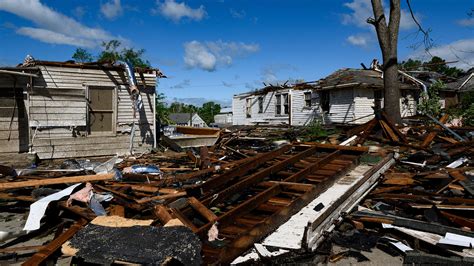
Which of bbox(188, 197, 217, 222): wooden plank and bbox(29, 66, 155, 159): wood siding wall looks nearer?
bbox(188, 197, 217, 222): wooden plank

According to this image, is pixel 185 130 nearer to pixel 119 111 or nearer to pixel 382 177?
pixel 119 111

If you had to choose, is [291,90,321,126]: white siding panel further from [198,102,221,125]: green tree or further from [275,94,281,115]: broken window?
[198,102,221,125]: green tree

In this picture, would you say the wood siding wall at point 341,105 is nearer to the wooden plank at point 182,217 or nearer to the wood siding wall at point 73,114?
the wood siding wall at point 73,114

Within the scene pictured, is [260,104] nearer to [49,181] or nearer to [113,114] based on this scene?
[113,114]

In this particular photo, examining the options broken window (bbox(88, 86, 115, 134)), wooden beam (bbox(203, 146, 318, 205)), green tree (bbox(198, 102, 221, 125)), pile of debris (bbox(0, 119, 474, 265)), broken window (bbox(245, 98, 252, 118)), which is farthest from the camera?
green tree (bbox(198, 102, 221, 125))

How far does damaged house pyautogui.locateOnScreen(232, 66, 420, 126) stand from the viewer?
21.4 meters

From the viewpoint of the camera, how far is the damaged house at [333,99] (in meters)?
21.4

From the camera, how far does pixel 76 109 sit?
39.3 feet

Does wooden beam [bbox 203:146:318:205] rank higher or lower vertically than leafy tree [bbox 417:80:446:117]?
lower

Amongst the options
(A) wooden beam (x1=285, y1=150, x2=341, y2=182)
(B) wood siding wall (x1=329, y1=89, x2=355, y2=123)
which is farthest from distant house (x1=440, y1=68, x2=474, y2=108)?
(A) wooden beam (x1=285, y1=150, x2=341, y2=182)

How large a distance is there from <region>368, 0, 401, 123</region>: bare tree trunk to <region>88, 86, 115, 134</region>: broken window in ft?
34.4

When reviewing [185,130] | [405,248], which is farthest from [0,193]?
[185,130]

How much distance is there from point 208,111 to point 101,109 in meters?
70.7

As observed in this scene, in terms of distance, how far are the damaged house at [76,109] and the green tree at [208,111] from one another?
2441 inches
